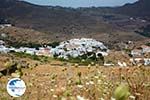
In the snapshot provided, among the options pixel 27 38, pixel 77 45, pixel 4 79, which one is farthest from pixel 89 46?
pixel 4 79

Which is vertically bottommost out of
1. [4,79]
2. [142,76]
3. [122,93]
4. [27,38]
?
[27,38]

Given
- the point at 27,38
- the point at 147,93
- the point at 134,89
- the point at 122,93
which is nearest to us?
the point at 122,93

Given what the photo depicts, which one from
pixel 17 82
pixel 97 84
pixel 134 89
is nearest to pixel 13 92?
pixel 17 82

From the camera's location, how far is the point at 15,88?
4395 mm

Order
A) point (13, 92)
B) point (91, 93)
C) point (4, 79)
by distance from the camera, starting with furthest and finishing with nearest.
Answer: point (4, 79), point (91, 93), point (13, 92)

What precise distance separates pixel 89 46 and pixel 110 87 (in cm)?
16278

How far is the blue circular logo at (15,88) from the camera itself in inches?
172

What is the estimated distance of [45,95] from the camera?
6.67 m

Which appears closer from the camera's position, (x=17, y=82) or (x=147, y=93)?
(x=17, y=82)

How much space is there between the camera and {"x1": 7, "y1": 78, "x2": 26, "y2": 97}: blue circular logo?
14.4 ft

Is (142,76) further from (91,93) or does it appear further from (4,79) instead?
(4,79)

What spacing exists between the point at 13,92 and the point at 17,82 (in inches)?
4.4

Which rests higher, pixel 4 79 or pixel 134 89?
pixel 134 89

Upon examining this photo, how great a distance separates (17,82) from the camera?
4.43 meters
